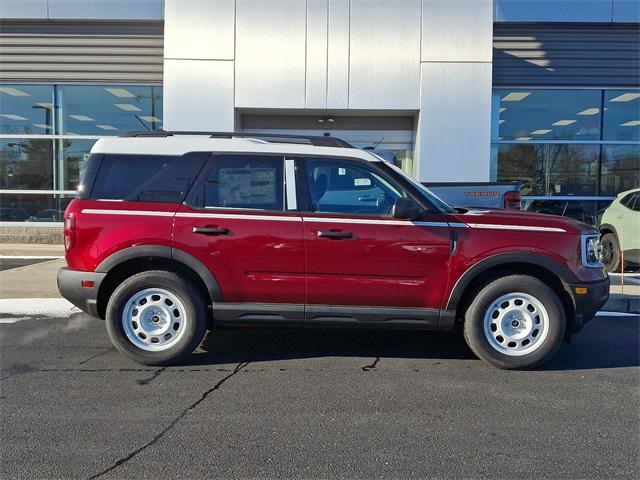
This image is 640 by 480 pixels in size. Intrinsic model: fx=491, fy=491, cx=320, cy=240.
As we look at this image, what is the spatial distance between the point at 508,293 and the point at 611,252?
6550mm

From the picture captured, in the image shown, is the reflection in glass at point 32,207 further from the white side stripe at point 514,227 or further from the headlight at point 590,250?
the headlight at point 590,250

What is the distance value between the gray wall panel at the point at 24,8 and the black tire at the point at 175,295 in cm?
1102

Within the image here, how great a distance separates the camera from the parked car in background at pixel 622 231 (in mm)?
8805

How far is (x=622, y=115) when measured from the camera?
1278 cm

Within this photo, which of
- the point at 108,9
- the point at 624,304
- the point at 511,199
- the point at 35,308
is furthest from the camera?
the point at 108,9

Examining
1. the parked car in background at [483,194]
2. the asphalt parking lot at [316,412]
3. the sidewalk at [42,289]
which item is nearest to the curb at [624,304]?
the sidewalk at [42,289]

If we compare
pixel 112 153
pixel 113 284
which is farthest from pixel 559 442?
pixel 112 153

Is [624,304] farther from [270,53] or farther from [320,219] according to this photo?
[270,53]

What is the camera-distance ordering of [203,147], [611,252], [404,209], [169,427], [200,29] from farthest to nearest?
[200,29] < [611,252] < [203,147] < [404,209] < [169,427]

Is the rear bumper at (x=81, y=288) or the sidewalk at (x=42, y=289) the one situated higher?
the rear bumper at (x=81, y=288)

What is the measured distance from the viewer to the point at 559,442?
10.3 ft

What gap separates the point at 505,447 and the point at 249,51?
10.4 metres

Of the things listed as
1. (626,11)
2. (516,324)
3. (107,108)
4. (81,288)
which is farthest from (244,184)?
(626,11)

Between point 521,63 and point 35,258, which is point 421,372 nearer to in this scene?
point 35,258
